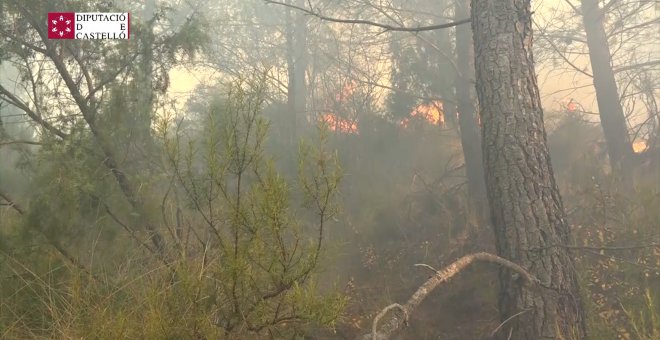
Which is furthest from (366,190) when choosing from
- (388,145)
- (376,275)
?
(376,275)

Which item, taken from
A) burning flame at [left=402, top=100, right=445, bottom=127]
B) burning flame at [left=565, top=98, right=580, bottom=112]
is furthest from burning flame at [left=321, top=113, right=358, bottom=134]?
burning flame at [left=565, top=98, right=580, bottom=112]

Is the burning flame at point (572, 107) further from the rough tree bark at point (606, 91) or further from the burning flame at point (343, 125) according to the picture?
the burning flame at point (343, 125)

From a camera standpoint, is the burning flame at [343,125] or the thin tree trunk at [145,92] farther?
the burning flame at [343,125]

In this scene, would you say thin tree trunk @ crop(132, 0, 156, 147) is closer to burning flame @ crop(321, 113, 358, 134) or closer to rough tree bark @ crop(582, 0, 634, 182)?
burning flame @ crop(321, 113, 358, 134)

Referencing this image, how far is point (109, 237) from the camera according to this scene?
430 cm

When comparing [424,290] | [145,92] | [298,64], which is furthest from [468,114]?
[298,64]

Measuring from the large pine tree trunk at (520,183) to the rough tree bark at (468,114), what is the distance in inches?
112

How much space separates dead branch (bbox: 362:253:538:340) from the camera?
7.86ft

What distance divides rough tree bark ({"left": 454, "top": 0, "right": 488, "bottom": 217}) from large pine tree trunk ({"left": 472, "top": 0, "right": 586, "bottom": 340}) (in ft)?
9.37

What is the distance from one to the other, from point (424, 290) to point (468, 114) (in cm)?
516

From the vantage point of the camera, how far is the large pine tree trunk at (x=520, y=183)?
3.59m

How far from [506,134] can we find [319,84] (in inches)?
319

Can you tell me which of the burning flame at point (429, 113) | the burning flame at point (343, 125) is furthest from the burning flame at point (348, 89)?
the burning flame at point (429, 113)

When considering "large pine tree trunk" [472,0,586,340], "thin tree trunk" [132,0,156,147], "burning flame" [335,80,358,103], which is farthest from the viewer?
"burning flame" [335,80,358,103]
